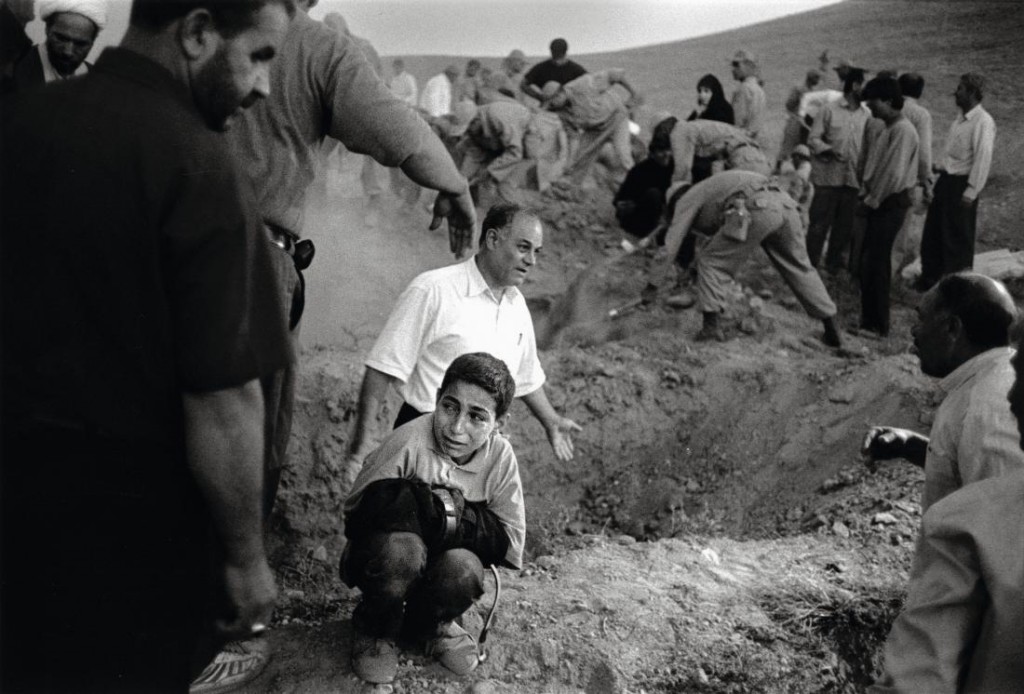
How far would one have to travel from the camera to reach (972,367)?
2789mm

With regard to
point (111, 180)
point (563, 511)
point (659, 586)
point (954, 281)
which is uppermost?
point (111, 180)

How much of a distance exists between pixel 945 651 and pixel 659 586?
6.40 feet

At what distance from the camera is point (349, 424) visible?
5891mm

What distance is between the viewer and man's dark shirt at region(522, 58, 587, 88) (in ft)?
38.9

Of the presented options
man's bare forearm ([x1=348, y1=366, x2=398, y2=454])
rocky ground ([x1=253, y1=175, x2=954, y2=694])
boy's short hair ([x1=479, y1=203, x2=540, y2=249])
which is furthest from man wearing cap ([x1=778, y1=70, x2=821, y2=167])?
man's bare forearm ([x1=348, y1=366, x2=398, y2=454])

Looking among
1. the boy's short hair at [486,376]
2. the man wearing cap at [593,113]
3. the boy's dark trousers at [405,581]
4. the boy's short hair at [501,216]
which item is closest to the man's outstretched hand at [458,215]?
the boy's short hair at [501,216]

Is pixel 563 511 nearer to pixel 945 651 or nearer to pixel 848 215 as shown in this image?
pixel 945 651

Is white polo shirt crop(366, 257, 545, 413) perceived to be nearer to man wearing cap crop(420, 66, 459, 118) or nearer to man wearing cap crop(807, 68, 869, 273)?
man wearing cap crop(807, 68, 869, 273)

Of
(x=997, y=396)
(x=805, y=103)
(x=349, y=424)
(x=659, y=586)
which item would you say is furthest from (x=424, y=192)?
(x=997, y=396)

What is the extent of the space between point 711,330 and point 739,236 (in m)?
0.89

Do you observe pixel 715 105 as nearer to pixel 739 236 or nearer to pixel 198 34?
pixel 739 236

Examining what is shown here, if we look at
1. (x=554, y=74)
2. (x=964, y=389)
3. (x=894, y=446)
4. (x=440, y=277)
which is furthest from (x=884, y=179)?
(x=440, y=277)

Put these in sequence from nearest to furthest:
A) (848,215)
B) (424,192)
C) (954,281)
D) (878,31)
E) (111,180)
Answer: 1. (111,180)
2. (954,281)
3. (848,215)
4. (424,192)
5. (878,31)

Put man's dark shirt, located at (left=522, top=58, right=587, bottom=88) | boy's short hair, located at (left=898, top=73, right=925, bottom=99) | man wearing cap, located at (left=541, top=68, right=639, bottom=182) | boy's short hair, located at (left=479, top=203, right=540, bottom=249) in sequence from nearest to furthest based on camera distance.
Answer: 1. boy's short hair, located at (left=479, top=203, right=540, bottom=249)
2. boy's short hair, located at (left=898, top=73, right=925, bottom=99)
3. man wearing cap, located at (left=541, top=68, right=639, bottom=182)
4. man's dark shirt, located at (left=522, top=58, right=587, bottom=88)
